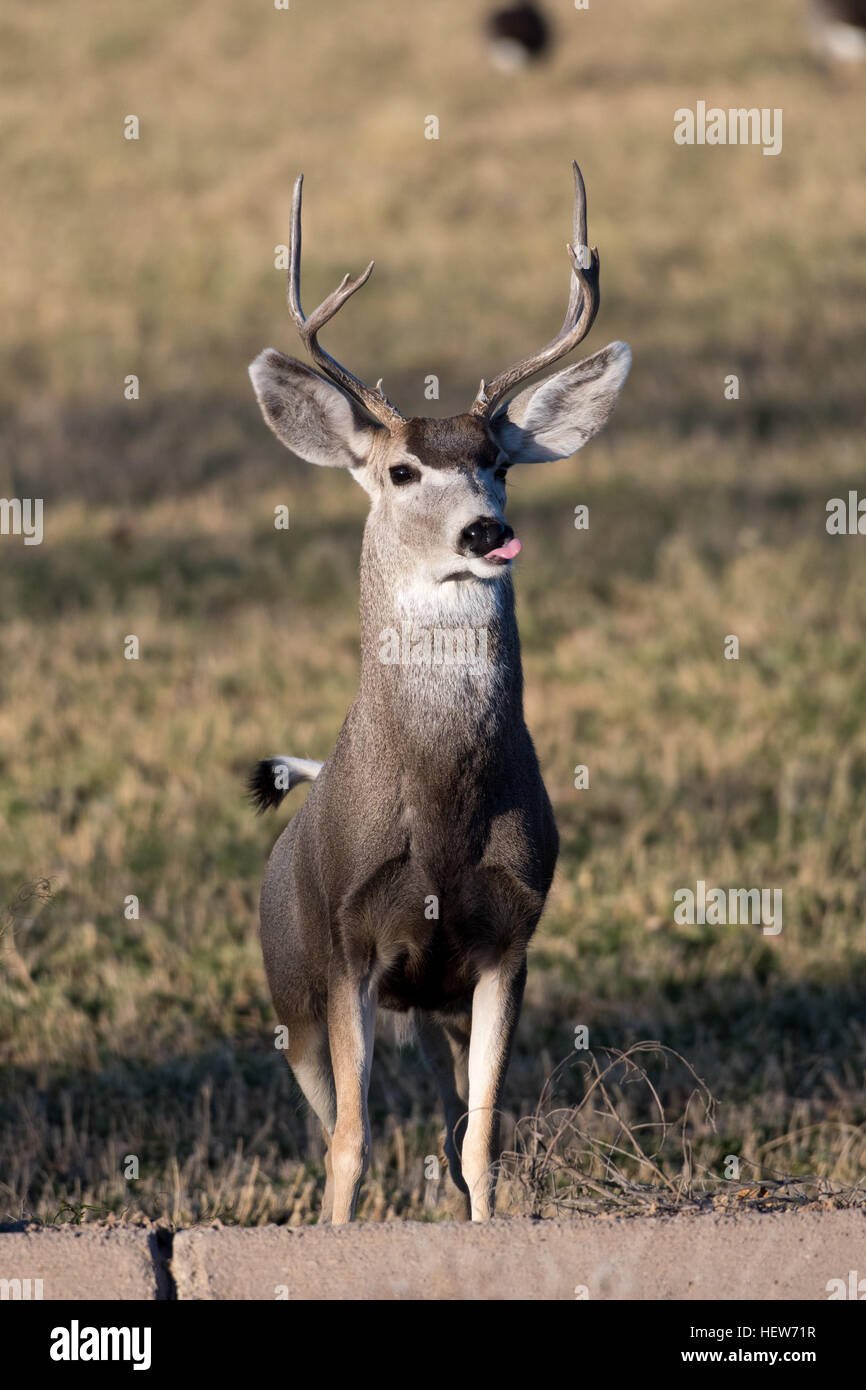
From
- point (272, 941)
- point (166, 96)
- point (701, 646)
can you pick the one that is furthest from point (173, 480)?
point (166, 96)

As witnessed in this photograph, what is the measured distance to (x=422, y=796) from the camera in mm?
4977

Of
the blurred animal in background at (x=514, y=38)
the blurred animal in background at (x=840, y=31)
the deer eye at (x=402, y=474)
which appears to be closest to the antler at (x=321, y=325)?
the deer eye at (x=402, y=474)

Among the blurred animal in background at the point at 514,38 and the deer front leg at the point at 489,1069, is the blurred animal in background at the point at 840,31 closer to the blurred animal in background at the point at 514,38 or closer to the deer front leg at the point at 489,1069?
the blurred animal in background at the point at 514,38

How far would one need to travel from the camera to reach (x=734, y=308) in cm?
2316

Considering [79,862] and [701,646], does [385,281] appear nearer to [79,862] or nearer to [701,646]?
Result: [701,646]

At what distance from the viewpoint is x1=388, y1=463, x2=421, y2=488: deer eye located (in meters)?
5.19

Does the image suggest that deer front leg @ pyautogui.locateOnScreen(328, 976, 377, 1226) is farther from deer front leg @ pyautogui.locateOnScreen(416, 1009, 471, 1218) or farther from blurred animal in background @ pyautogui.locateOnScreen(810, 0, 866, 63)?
blurred animal in background @ pyautogui.locateOnScreen(810, 0, 866, 63)

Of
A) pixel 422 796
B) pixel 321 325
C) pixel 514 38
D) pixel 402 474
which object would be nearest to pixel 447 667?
pixel 422 796

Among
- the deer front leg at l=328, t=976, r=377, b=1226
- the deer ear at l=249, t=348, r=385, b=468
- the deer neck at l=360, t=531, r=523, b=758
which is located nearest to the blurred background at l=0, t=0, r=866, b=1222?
the deer front leg at l=328, t=976, r=377, b=1226

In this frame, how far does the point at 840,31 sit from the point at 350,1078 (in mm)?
34661

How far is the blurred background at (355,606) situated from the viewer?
23.8ft

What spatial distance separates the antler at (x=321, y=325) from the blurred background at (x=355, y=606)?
6.78ft

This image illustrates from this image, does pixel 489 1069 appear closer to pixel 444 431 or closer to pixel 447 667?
pixel 447 667

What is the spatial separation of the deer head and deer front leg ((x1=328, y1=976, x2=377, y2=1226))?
1.17 m
